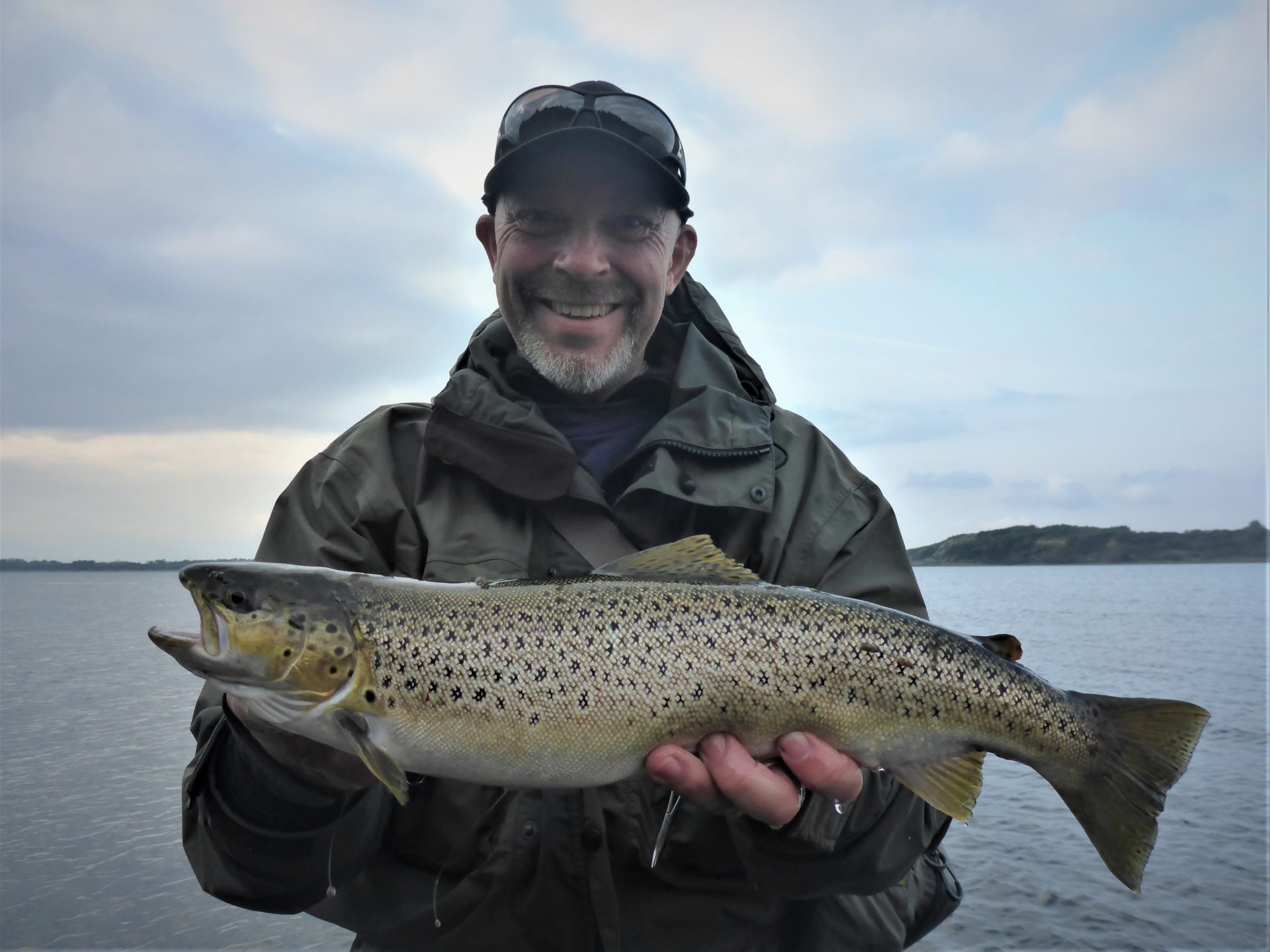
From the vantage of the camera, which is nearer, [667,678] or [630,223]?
[667,678]

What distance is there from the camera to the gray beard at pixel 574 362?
368 cm

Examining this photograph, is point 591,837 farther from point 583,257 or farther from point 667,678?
point 583,257

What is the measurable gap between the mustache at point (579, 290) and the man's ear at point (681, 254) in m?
0.41

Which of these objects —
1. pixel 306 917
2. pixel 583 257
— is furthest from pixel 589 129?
pixel 306 917

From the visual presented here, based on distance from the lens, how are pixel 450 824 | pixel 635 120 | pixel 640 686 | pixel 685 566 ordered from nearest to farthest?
pixel 640 686 → pixel 685 566 → pixel 450 824 → pixel 635 120

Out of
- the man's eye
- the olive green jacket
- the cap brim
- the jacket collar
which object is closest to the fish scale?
the olive green jacket

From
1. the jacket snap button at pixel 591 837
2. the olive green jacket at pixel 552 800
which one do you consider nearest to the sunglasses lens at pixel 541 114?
the olive green jacket at pixel 552 800

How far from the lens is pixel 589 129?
357 centimetres

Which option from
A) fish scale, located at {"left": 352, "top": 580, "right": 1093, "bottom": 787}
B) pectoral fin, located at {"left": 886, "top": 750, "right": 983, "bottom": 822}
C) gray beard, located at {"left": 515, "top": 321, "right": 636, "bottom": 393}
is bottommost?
pectoral fin, located at {"left": 886, "top": 750, "right": 983, "bottom": 822}

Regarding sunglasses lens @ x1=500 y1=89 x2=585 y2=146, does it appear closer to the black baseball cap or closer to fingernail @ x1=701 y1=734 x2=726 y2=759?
the black baseball cap

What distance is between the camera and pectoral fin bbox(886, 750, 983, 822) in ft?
8.68

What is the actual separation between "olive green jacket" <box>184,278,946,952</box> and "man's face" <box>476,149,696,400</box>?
1.06 feet

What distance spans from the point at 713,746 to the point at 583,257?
2130 millimetres

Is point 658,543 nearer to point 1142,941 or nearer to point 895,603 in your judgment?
point 895,603
